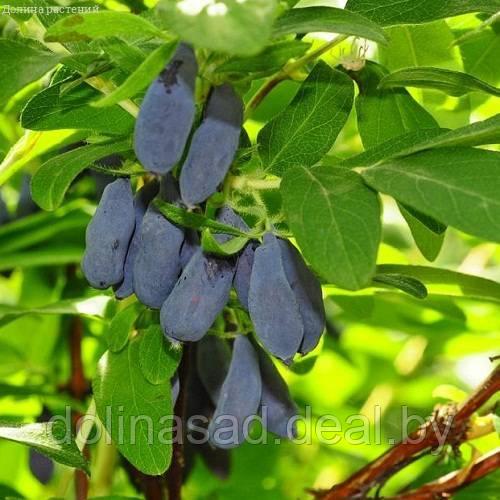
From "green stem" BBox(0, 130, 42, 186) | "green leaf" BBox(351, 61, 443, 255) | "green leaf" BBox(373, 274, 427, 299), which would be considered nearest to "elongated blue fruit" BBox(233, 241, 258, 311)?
"green leaf" BBox(373, 274, 427, 299)

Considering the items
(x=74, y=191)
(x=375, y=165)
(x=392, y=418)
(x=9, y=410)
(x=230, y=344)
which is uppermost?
(x=375, y=165)

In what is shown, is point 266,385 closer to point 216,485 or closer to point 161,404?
point 161,404

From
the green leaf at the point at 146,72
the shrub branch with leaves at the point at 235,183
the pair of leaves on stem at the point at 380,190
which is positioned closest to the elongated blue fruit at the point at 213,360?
the shrub branch with leaves at the point at 235,183

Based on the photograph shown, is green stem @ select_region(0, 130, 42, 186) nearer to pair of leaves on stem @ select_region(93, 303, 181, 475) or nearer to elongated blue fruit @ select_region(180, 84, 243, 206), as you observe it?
pair of leaves on stem @ select_region(93, 303, 181, 475)

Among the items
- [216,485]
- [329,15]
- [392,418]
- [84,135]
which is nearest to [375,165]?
[329,15]

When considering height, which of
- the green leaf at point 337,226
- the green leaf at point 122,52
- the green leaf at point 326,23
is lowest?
the green leaf at point 337,226

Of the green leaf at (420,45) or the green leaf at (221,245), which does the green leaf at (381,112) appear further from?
the green leaf at (221,245)

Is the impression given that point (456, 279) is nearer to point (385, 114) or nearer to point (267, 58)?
point (385, 114)
